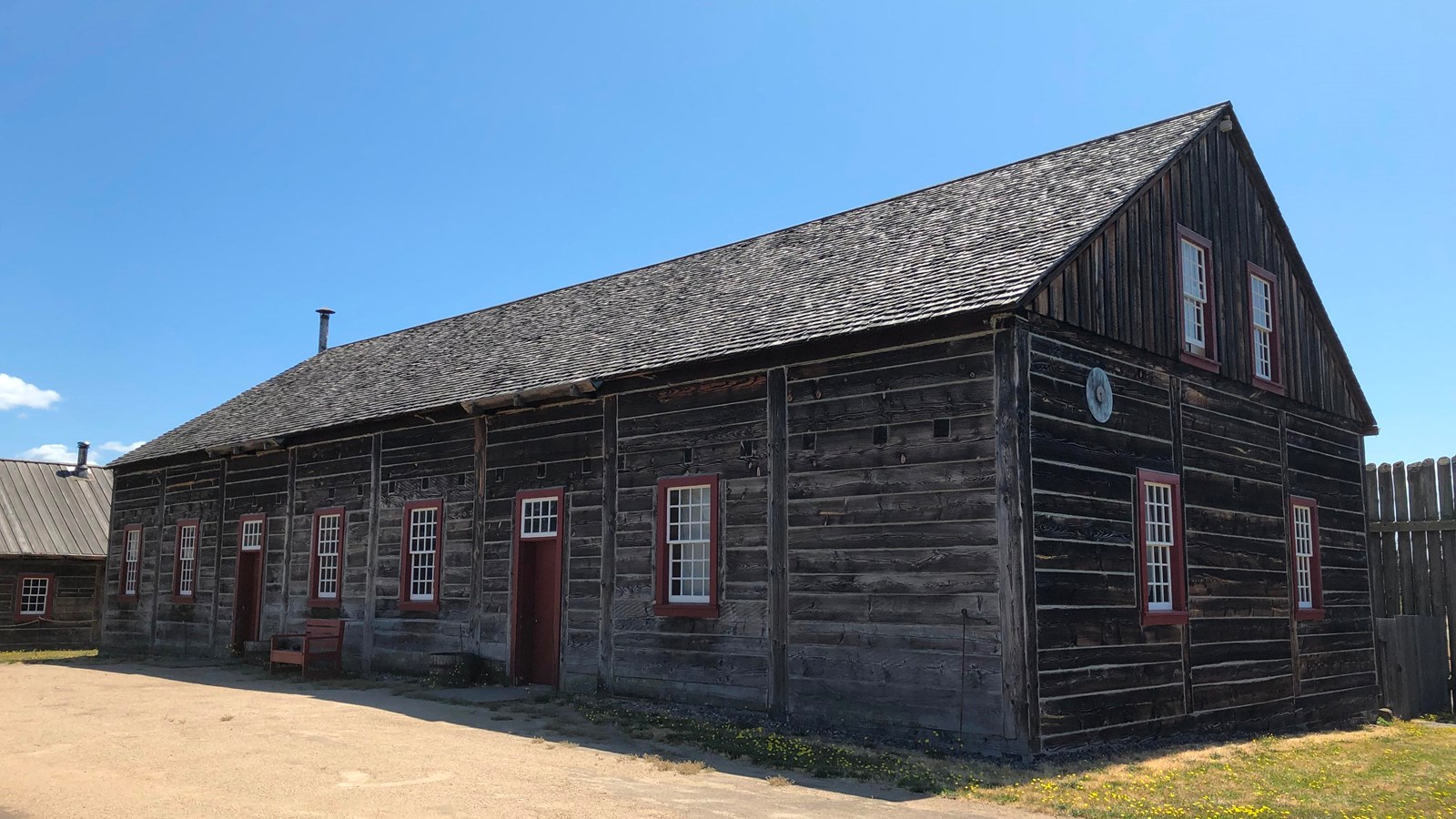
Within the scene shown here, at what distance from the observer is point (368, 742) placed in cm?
1154

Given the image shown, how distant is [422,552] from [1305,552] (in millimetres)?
13788

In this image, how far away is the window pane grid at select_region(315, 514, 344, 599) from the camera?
20.8 m

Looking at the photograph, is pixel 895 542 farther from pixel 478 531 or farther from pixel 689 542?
pixel 478 531

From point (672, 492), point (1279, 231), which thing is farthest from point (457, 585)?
point (1279, 231)

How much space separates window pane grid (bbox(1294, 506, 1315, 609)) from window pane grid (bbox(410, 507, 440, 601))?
13331 mm

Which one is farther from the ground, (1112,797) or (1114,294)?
(1114,294)

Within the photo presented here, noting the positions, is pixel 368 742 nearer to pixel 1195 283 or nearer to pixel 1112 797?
pixel 1112 797

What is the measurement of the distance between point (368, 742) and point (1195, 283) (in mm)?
11659

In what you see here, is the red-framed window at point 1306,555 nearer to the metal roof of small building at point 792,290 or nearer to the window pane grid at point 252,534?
the metal roof of small building at point 792,290

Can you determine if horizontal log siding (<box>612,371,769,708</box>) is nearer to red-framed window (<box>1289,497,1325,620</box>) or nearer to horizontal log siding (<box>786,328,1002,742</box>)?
horizontal log siding (<box>786,328,1002,742</box>)

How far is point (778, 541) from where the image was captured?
43.9ft

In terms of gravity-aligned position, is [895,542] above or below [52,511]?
below

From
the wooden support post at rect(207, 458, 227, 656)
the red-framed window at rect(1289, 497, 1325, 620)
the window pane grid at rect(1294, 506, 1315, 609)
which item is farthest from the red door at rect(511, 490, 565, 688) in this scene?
the window pane grid at rect(1294, 506, 1315, 609)

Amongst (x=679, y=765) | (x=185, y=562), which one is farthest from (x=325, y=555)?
(x=679, y=765)
